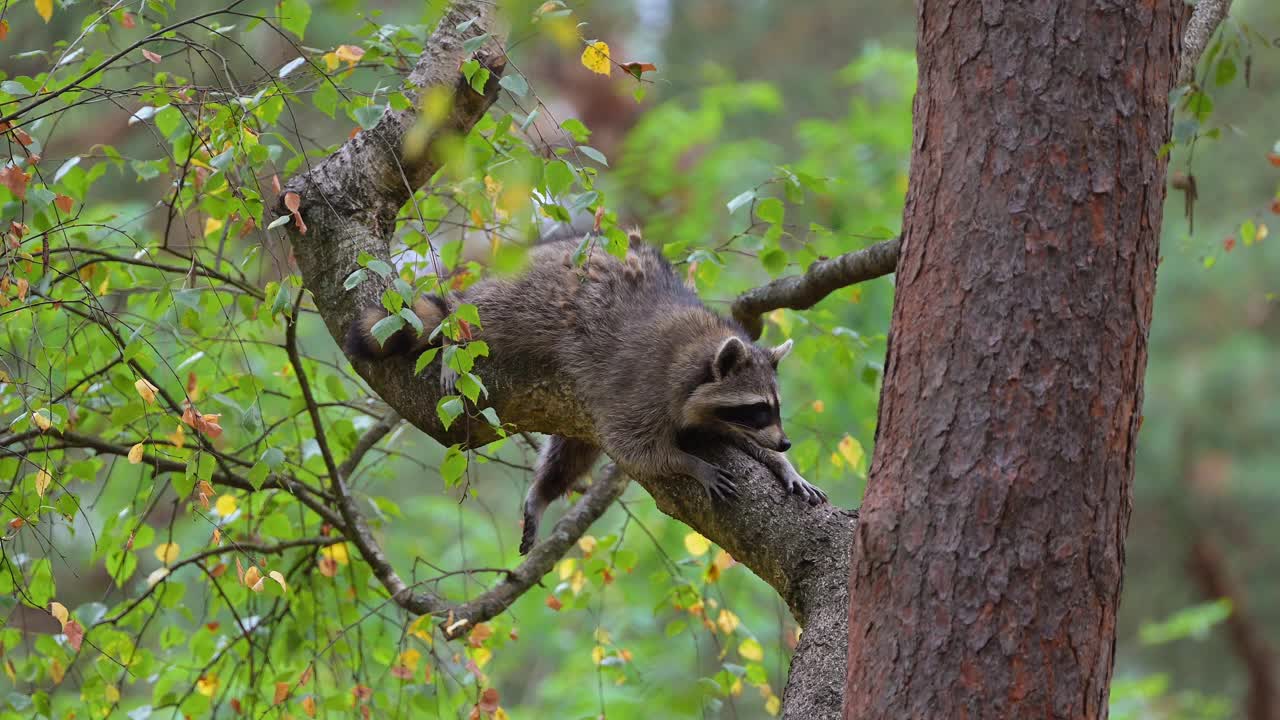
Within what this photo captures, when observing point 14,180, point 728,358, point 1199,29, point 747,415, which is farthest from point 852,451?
point 14,180

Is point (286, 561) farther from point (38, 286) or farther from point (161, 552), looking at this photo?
point (38, 286)

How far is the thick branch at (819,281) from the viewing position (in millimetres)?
3188

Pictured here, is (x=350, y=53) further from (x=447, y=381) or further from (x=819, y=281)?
(x=819, y=281)

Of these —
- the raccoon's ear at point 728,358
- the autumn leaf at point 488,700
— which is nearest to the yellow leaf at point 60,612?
the autumn leaf at point 488,700

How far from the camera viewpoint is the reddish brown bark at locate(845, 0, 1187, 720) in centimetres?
203

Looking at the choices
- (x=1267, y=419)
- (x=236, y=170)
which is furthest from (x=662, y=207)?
(x=1267, y=419)

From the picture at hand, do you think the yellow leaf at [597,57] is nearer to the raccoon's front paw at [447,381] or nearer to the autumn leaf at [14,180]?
the raccoon's front paw at [447,381]

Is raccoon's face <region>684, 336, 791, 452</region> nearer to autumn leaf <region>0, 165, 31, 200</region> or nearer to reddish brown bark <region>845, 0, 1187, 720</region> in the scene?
reddish brown bark <region>845, 0, 1187, 720</region>

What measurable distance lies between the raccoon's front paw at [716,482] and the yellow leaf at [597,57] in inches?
43.2

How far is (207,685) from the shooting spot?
3645 millimetres

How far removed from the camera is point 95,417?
12.9 feet

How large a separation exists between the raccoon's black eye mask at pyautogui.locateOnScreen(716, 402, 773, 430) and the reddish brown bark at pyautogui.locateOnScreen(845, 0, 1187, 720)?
1.67m

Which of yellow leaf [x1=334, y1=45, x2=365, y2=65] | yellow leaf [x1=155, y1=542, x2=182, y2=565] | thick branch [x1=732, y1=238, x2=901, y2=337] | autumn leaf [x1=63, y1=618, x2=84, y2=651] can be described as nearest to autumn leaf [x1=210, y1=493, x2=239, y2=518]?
yellow leaf [x1=155, y1=542, x2=182, y2=565]

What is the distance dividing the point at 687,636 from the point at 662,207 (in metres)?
3.05
